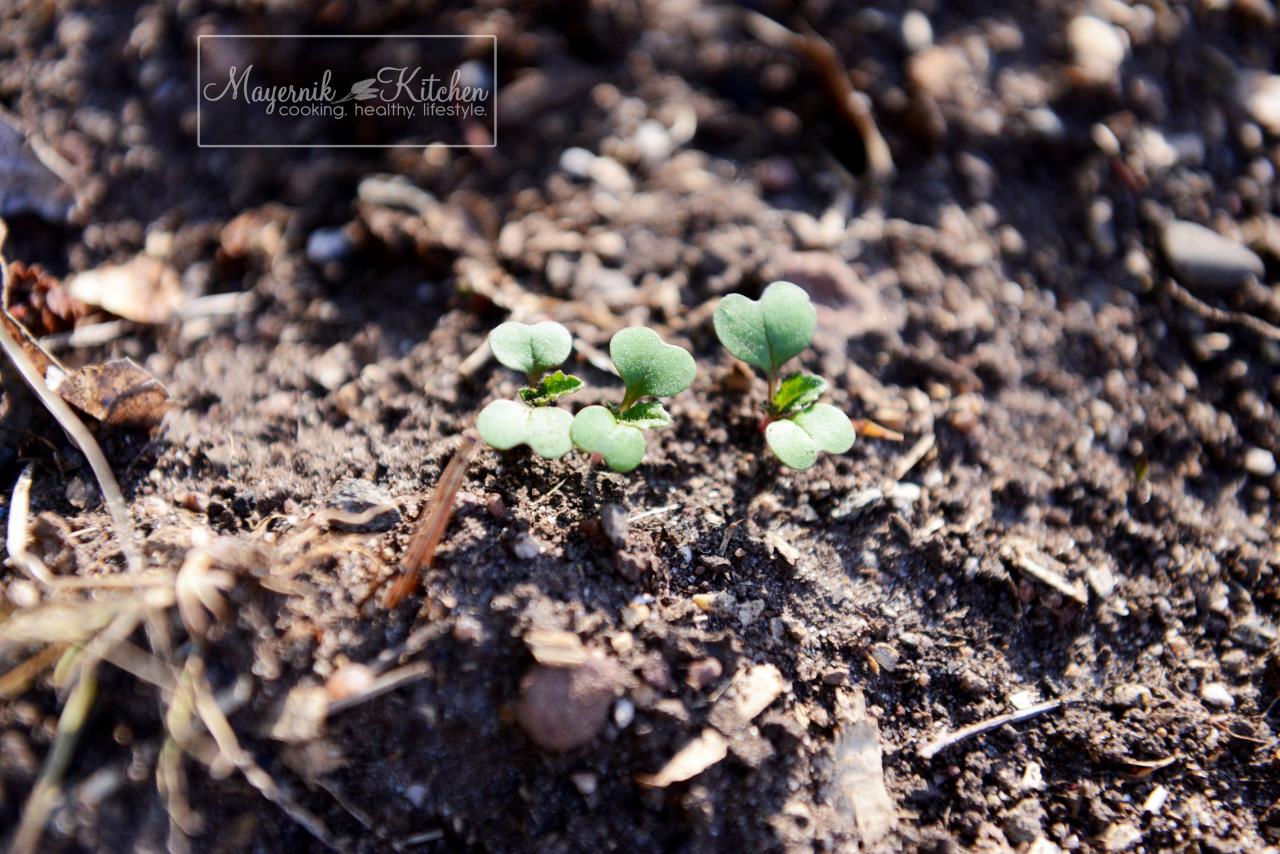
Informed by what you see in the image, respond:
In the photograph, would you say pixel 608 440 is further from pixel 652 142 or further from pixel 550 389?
pixel 652 142

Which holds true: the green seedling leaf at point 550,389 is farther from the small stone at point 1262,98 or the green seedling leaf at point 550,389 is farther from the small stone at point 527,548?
the small stone at point 1262,98

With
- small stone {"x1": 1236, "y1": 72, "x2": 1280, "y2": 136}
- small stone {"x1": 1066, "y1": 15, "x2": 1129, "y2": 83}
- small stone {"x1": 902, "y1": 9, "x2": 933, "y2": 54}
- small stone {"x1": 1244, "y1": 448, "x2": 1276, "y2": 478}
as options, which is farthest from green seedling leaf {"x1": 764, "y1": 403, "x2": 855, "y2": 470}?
small stone {"x1": 1236, "y1": 72, "x2": 1280, "y2": 136}

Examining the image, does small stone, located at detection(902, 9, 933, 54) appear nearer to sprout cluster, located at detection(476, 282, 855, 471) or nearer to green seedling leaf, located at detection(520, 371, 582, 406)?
sprout cluster, located at detection(476, 282, 855, 471)

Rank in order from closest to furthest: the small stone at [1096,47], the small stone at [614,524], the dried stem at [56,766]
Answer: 1. the dried stem at [56,766]
2. the small stone at [614,524]
3. the small stone at [1096,47]

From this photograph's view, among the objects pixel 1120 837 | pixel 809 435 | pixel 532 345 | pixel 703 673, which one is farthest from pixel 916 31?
pixel 1120 837

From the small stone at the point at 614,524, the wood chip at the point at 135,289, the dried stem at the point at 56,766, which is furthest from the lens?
the wood chip at the point at 135,289

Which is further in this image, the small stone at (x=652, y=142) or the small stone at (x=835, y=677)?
the small stone at (x=652, y=142)

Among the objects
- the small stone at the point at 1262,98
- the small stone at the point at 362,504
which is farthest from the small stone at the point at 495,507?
the small stone at the point at 1262,98
